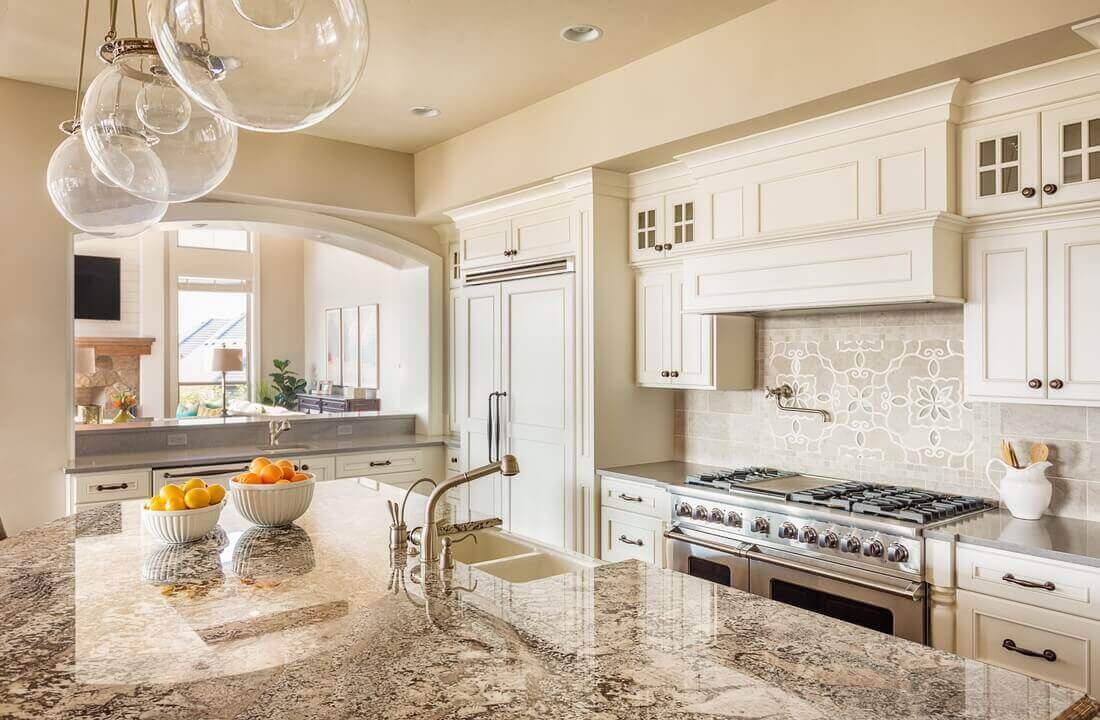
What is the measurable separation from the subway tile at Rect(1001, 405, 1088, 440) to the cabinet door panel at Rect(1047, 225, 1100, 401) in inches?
11.8

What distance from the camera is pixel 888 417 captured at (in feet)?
10.8

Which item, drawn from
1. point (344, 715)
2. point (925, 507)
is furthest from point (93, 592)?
point (925, 507)

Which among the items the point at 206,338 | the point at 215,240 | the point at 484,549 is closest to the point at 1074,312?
the point at 484,549

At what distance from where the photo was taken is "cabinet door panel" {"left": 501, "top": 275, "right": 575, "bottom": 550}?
4.16 meters

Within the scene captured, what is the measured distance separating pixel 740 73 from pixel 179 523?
2.69m

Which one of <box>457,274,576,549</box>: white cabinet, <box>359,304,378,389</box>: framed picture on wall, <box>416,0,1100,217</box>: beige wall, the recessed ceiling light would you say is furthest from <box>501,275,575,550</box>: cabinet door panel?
<box>359,304,378,389</box>: framed picture on wall

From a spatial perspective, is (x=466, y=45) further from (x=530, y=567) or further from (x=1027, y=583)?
(x=1027, y=583)

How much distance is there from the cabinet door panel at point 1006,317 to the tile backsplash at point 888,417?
0.30 metres

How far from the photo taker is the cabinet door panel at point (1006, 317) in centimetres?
256

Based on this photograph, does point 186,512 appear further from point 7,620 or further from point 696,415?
point 696,415

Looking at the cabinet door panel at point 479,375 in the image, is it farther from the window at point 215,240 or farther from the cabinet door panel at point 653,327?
the window at point 215,240

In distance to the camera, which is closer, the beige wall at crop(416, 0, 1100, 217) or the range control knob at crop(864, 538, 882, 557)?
the beige wall at crop(416, 0, 1100, 217)

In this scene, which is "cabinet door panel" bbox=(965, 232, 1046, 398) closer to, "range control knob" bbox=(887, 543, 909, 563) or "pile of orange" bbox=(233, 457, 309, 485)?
"range control knob" bbox=(887, 543, 909, 563)

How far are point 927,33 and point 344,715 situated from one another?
268 cm
